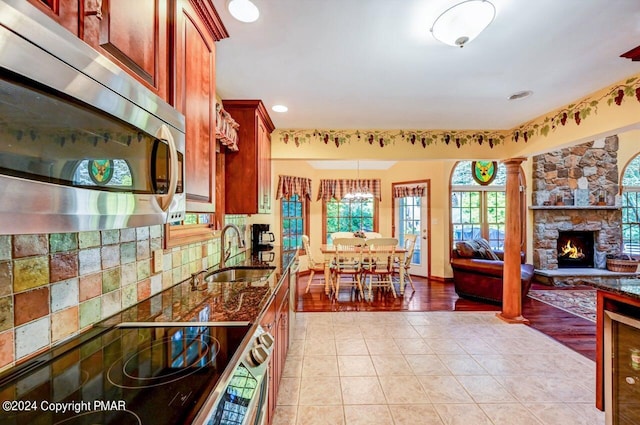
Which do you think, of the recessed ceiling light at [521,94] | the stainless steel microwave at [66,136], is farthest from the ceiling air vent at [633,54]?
the stainless steel microwave at [66,136]

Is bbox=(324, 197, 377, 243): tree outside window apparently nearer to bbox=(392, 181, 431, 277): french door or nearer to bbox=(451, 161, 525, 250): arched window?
bbox=(392, 181, 431, 277): french door

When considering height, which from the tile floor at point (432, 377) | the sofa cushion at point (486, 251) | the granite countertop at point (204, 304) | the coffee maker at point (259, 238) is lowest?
the tile floor at point (432, 377)

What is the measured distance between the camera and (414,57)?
6.30 ft

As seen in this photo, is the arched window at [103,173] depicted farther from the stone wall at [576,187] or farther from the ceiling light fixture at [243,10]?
the stone wall at [576,187]

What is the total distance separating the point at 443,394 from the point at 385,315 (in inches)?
63.4

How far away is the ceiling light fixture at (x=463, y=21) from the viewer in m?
1.39

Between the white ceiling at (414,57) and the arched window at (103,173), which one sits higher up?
Answer: the white ceiling at (414,57)

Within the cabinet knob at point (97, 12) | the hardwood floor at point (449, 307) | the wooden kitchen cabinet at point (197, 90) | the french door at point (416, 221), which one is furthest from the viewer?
the french door at point (416, 221)

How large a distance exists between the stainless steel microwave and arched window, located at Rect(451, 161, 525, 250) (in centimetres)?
611

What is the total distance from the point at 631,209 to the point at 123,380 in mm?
8380

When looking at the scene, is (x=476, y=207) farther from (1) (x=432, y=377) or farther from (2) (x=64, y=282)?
(2) (x=64, y=282)

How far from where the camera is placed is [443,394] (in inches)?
84.7

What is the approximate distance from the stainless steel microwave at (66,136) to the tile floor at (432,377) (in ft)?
6.06

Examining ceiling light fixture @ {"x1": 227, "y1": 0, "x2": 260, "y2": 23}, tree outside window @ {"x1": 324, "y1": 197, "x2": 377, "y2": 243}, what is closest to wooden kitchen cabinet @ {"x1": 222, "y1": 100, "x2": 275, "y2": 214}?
ceiling light fixture @ {"x1": 227, "y1": 0, "x2": 260, "y2": 23}
